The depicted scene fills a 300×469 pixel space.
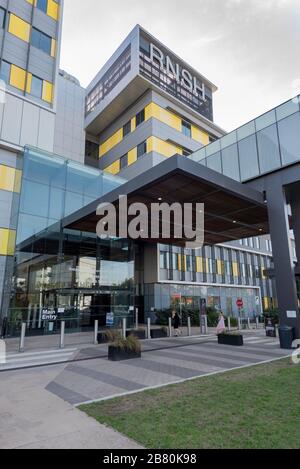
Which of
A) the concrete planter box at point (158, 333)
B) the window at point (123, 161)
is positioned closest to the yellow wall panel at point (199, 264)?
the window at point (123, 161)

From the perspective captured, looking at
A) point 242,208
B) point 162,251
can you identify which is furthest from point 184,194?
point 162,251

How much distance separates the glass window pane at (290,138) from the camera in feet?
50.3

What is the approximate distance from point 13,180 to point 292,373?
20.3m

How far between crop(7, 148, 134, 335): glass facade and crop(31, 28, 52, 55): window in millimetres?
11316

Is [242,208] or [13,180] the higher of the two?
[13,180]

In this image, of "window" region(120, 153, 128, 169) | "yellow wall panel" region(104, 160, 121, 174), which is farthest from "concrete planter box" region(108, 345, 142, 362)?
"yellow wall panel" region(104, 160, 121, 174)

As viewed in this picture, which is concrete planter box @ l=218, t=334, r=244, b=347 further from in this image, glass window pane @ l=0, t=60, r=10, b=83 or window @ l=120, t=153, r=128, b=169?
window @ l=120, t=153, r=128, b=169

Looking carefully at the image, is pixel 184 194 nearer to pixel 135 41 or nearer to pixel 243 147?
pixel 243 147

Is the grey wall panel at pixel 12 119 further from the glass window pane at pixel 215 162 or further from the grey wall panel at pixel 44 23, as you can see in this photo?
the glass window pane at pixel 215 162

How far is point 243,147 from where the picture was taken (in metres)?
18.0

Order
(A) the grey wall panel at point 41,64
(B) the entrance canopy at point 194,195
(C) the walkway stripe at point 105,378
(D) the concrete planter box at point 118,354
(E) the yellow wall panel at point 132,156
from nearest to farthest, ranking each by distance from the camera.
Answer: (C) the walkway stripe at point 105,378 → (D) the concrete planter box at point 118,354 → (B) the entrance canopy at point 194,195 → (A) the grey wall panel at point 41,64 → (E) the yellow wall panel at point 132,156

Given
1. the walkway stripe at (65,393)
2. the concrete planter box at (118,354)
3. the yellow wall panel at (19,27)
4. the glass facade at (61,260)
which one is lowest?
the walkway stripe at (65,393)

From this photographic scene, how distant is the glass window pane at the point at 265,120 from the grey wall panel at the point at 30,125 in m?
16.0

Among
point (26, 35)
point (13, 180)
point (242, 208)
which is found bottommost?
point (242, 208)
